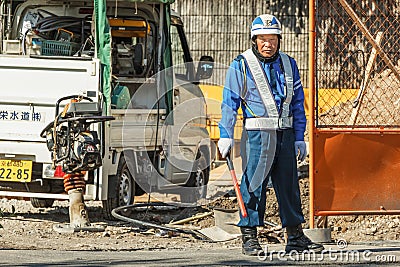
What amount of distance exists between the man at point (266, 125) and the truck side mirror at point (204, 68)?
5671 mm

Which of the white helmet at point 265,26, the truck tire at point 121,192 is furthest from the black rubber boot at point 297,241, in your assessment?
the truck tire at point 121,192

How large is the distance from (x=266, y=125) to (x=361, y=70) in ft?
14.4

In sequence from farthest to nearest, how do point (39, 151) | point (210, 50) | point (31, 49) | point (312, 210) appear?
point (210, 50), point (31, 49), point (39, 151), point (312, 210)

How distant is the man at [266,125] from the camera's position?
380 inches

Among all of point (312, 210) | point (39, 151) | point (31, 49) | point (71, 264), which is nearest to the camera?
point (71, 264)

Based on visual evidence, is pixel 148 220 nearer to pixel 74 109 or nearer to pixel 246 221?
pixel 74 109

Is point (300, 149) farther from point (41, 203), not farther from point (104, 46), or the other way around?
point (41, 203)

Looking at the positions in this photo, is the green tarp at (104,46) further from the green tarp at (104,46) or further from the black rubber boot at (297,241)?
the black rubber boot at (297,241)

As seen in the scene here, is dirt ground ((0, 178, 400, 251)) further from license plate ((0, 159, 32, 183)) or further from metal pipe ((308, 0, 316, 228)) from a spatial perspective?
metal pipe ((308, 0, 316, 228))

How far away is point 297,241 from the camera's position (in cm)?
987

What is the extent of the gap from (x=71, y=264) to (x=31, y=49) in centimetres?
563

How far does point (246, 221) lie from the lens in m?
9.84

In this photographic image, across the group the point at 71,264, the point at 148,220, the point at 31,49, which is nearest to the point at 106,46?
the point at 31,49

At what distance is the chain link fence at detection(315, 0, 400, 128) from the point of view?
39.4 ft
